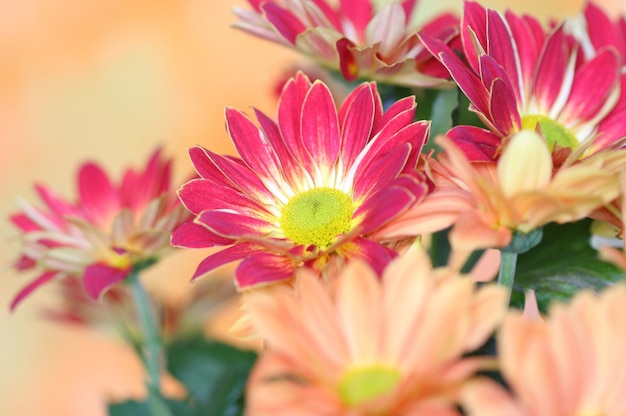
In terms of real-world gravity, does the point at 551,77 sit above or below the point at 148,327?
above

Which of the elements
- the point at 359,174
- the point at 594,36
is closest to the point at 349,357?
the point at 359,174

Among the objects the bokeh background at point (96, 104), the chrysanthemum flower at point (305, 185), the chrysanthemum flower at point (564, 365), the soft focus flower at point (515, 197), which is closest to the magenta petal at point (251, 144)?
the chrysanthemum flower at point (305, 185)

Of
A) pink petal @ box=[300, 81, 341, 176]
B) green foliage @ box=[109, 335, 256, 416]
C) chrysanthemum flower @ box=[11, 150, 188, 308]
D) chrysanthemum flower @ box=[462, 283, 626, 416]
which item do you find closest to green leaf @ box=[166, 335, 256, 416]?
green foliage @ box=[109, 335, 256, 416]

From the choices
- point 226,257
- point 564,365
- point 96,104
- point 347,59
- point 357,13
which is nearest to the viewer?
point 564,365

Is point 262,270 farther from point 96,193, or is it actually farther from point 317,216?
point 96,193

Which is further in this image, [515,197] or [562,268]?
[562,268]

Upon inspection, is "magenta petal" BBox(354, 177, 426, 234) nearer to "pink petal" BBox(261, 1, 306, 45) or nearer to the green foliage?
"pink petal" BBox(261, 1, 306, 45)

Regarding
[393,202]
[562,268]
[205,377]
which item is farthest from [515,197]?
[205,377]

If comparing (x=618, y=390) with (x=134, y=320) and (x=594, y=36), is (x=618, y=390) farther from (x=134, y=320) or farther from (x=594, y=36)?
(x=134, y=320)
